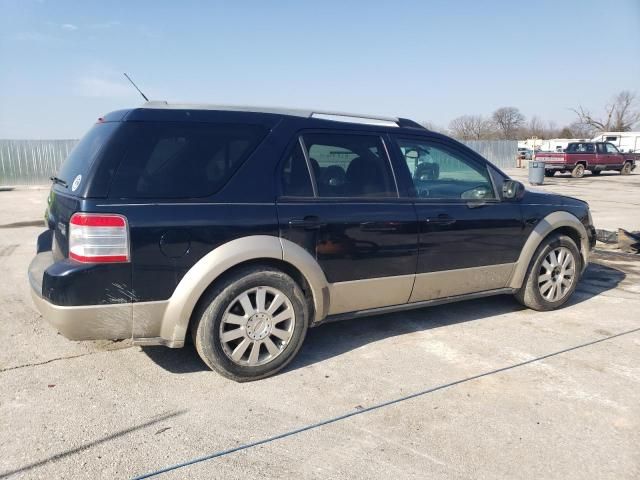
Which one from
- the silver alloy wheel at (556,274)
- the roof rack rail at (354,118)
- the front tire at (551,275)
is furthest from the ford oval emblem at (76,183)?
the silver alloy wheel at (556,274)

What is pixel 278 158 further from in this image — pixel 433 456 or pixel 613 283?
pixel 613 283

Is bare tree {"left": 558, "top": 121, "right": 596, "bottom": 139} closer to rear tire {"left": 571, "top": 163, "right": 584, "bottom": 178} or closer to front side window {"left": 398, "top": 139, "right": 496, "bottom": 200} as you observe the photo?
rear tire {"left": 571, "top": 163, "right": 584, "bottom": 178}

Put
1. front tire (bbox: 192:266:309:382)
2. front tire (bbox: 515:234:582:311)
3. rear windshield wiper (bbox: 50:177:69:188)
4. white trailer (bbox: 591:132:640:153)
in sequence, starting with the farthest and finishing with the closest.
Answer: white trailer (bbox: 591:132:640:153) → front tire (bbox: 515:234:582:311) → rear windshield wiper (bbox: 50:177:69:188) → front tire (bbox: 192:266:309:382)

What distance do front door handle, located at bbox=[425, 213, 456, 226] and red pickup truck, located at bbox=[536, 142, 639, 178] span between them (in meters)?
25.0

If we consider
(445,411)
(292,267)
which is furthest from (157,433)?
(445,411)

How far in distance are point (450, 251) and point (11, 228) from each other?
29.9 feet

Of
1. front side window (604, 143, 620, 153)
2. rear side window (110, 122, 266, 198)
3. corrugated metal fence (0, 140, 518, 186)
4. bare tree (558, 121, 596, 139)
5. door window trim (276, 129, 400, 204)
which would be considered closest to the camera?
rear side window (110, 122, 266, 198)

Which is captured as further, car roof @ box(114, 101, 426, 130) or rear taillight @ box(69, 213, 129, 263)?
car roof @ box(114, 101, 426, 130)

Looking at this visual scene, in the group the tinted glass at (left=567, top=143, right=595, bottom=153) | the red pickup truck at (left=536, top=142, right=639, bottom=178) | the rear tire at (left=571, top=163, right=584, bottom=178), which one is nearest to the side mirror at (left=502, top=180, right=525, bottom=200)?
the red pickup truck at (left=536, top=142, right=639, bottom=178)

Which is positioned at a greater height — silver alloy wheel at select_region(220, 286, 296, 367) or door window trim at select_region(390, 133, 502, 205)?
door window trim at select_region(390, 133, 502, 205)

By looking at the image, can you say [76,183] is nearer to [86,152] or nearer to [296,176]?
[86,152]

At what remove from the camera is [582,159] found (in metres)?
26.6

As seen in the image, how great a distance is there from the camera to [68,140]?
→ 942 inches

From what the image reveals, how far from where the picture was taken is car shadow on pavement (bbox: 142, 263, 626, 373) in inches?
147
